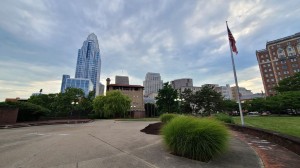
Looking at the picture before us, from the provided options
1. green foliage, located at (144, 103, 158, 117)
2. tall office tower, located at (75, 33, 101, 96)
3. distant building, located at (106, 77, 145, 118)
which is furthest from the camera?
tall office tower, located at (75, 33, 101, 96)

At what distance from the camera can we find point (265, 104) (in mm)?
38344

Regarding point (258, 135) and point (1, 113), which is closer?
point (258, 135)

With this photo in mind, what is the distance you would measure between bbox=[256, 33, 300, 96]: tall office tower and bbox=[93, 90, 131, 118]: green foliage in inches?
3186

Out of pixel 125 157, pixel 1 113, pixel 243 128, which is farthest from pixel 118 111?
pixel 125 157

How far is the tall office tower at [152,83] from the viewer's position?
16025 cm

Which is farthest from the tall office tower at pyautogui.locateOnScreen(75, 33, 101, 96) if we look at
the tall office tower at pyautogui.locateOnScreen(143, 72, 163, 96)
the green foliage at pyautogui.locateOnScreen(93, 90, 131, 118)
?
the green foliage at pyautogui.locateOnScreen(93, 90, 131, 118)

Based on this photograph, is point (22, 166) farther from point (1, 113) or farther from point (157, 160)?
point (1, 113)

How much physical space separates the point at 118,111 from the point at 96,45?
542 ft

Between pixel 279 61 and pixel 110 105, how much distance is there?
9224 cm

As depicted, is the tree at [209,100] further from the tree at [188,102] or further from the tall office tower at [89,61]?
the tall office tower at [89,61]

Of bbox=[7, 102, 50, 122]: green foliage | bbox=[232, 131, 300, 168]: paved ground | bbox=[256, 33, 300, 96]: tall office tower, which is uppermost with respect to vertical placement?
bbox=[256, 33, 300, 96]: tall office tower

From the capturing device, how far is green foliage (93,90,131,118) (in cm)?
3888

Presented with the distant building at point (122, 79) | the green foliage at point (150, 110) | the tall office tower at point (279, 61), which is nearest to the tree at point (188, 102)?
the green foliage at point (150, 110)

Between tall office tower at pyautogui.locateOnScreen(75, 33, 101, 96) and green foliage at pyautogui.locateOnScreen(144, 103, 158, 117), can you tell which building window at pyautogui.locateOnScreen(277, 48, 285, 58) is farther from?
tall office tower at pyautogui.locateOnScreen(75, 33, 101, 96)
